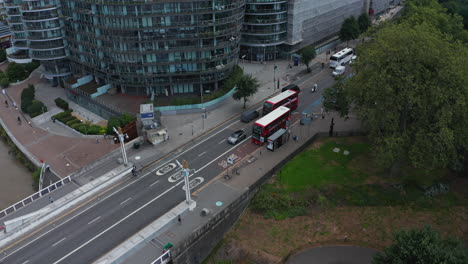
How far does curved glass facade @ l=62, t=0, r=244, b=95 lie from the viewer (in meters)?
72.9

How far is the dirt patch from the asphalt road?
10531mm

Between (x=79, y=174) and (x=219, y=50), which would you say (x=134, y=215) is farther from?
(x=219, y=50)

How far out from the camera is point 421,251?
3591cm

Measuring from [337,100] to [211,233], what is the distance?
32.9m

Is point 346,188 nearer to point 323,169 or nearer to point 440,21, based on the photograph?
point 323,169

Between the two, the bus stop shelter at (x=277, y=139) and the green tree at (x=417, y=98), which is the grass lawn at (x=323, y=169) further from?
the green tree at (x=417, y=98)

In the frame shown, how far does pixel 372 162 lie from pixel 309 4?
181 feet

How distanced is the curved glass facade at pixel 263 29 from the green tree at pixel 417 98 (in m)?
44.8

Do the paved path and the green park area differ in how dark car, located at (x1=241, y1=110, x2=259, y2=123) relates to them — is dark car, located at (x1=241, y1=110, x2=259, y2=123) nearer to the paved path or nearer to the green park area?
the green park area

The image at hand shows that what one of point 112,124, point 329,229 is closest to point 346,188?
point 329,229

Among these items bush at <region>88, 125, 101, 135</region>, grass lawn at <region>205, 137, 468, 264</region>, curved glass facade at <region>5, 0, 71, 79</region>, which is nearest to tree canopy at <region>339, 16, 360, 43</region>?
grass lawn at <region>205, 137, 468, 264</region>

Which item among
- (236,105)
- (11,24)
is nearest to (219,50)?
(236,105)

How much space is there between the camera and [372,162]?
60.8 meters

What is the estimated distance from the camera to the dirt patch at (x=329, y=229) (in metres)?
Result: 48.3
